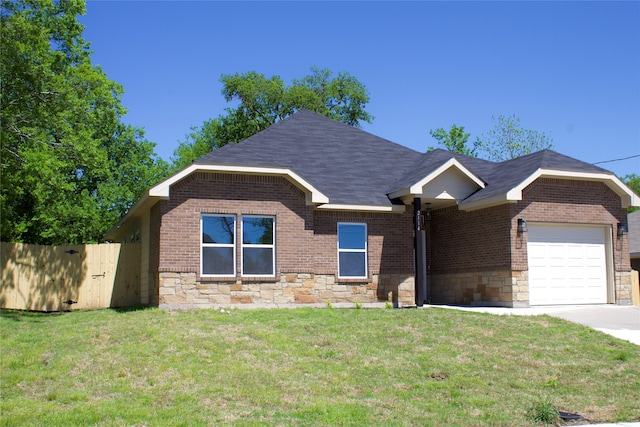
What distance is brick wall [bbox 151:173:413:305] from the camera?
18078mm

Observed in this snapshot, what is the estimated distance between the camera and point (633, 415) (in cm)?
973

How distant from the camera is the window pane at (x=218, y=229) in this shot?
18562mm

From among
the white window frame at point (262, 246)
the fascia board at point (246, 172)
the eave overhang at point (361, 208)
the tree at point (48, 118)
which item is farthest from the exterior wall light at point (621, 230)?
the tree at point (48, 118)

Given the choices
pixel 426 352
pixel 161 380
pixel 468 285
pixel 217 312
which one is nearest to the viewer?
pixel 161 380

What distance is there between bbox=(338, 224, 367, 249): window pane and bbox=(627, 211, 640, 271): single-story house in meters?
15.1

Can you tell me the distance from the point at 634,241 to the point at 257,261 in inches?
817

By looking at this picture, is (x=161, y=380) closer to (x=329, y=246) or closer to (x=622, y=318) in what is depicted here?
(x=329, y=246)

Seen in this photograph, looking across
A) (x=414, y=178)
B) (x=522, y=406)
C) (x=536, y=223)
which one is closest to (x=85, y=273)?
(x=414, y=178)

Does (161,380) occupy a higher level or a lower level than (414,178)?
lower

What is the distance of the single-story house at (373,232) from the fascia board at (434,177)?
7cm

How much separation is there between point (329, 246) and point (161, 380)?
33.3ft

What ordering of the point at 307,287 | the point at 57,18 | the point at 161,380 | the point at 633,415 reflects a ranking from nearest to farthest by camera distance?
the point at 633,415, the point at 161,380, the point at 307,287, the point at 57,18

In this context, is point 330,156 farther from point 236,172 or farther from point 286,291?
point 286,291

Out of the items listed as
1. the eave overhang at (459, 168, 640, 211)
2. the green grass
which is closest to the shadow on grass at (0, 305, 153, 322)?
the green grass
